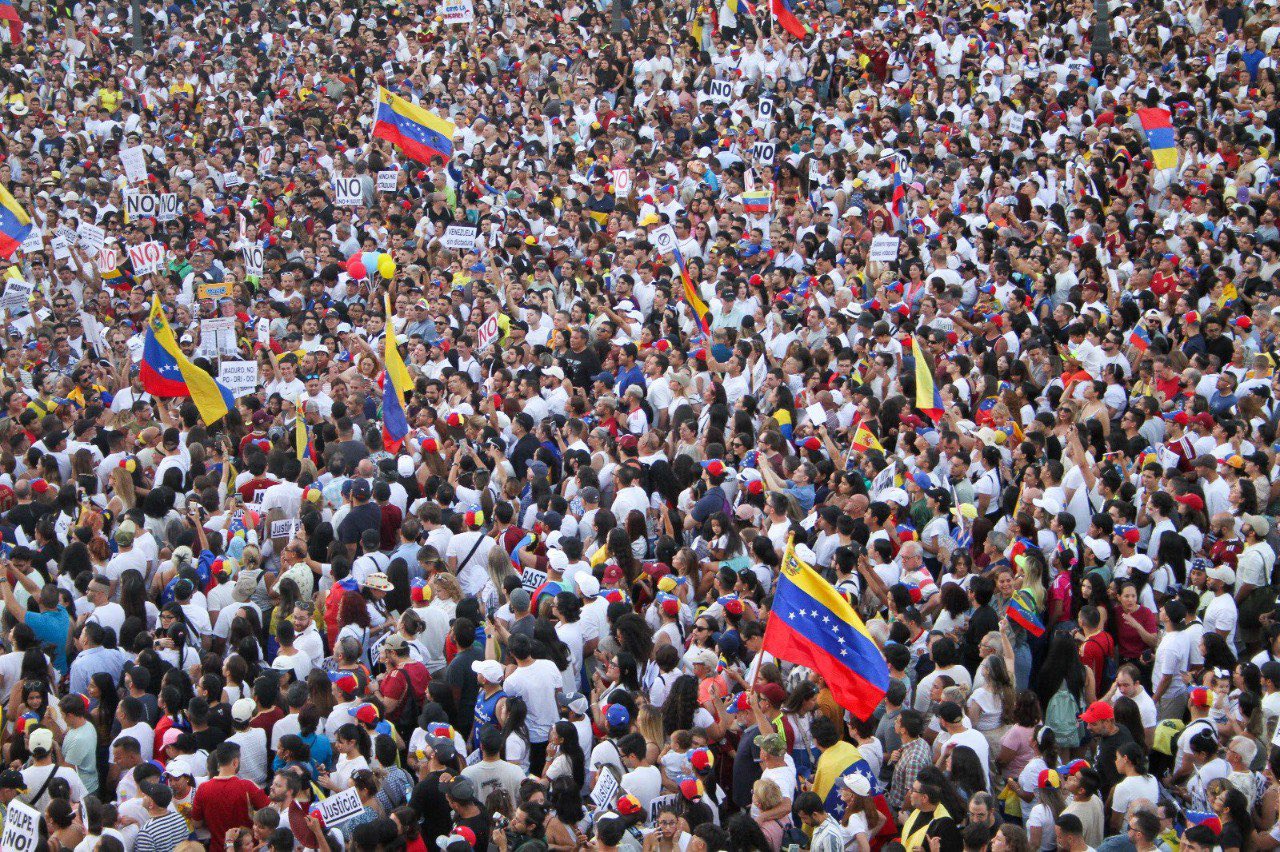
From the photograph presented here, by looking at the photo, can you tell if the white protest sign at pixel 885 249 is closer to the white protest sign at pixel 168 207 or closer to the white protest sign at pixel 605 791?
the white protest sign at pixel 605 791

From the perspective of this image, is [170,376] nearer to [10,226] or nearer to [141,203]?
[10,226]

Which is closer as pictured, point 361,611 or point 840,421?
point 361,611

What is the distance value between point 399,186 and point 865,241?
6.79 metres

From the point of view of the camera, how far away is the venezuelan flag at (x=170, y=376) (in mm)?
14273

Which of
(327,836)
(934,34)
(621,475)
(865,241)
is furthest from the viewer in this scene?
(934,34)

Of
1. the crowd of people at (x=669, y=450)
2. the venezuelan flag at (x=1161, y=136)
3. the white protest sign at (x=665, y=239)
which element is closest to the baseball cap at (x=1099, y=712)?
the crowd of people at (x=669, y=450)

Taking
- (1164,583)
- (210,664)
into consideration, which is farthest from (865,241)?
(210,664)

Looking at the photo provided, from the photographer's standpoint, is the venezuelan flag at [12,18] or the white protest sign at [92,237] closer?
the white protest sign at [92,237]

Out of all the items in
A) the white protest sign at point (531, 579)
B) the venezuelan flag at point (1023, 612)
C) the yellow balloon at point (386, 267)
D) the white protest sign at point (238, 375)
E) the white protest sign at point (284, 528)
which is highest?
the venezuelan flag at point (1023, 612)

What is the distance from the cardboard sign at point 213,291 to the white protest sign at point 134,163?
13.3 feet

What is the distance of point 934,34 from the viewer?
2298cm

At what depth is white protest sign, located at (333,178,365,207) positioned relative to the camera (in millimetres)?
19109

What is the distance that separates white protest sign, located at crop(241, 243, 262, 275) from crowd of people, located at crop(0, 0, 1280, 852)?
3.2 inches

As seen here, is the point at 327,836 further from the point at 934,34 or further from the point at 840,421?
the point at 934,34
